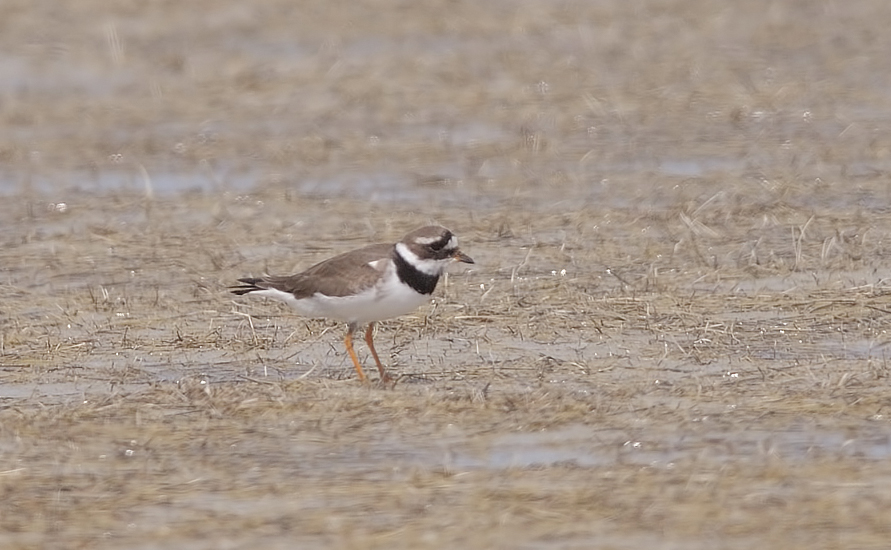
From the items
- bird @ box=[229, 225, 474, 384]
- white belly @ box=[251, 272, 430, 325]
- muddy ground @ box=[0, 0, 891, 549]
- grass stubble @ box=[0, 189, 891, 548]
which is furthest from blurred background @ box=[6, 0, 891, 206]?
white belly @ box=[251, 272, 430, 325]

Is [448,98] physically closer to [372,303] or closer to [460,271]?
[460,271]

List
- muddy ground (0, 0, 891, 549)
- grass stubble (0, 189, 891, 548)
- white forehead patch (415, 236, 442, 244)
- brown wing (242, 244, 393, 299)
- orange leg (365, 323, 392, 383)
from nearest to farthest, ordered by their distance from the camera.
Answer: grass stubble (0, 189, 891, 548)
muddy ground (0, 0, 891, 549)
orange leg (365, 323, 392, 383)
brown wing (242, 244, 393, 299)
white forehead patch (415, 236, 442, 244)

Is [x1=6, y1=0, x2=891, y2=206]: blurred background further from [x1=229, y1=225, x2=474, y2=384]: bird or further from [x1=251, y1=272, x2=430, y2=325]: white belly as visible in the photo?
[x1=251, y1=272, x2=430, y2=325]: white belly

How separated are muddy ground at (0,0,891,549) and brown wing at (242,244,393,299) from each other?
0.48m

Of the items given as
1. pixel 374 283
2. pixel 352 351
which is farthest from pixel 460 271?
pixel 374 283

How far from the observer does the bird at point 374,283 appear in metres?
10.6

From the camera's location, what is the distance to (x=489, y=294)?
12484 millimetres

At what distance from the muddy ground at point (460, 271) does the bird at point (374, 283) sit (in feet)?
1.19

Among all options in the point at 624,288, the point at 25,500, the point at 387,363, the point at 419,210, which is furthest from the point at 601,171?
the point at 25,500

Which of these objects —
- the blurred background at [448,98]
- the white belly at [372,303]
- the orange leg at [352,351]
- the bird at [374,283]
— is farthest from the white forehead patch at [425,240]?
the blurred background at [448,98]

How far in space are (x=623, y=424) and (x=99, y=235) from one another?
6.57 meters

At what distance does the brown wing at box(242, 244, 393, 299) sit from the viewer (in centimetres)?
1068

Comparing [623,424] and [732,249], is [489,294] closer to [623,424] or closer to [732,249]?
[732,249]

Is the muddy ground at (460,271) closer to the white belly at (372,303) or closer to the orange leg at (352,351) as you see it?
the orange leg at (352,351)
